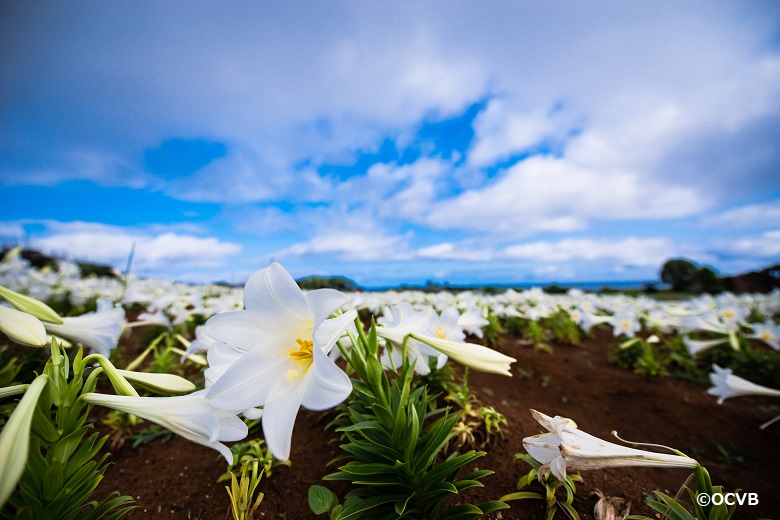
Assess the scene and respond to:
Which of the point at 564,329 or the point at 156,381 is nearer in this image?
the point at 156,381

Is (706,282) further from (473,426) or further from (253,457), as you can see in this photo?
(253,457)

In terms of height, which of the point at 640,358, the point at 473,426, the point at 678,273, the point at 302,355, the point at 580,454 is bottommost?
the point at 640,358

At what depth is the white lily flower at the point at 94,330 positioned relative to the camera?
1613mm

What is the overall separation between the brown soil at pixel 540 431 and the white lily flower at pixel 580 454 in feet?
2.08

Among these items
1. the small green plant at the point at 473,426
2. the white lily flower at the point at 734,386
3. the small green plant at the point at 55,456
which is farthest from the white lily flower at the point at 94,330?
the white lily flower at the point at 734,386

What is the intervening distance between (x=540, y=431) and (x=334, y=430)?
138cm

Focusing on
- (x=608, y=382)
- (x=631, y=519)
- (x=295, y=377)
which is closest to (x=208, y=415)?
(x=295, y=377)

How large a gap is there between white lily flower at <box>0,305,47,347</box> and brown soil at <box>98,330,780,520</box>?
110cm

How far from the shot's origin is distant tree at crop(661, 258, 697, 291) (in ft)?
53.4

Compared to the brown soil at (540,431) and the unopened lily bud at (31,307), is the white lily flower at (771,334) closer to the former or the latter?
the brown soil at (540,431)

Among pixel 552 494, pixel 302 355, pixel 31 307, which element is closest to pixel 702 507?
pixel 552 494

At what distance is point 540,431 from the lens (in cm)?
223

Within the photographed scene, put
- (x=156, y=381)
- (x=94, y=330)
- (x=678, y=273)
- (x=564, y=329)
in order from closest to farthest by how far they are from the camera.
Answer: (x=156, y=381)
(x=94, y=330)
(x=564, y=329)
(x=678, y=273)

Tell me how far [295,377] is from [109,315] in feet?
4.51
